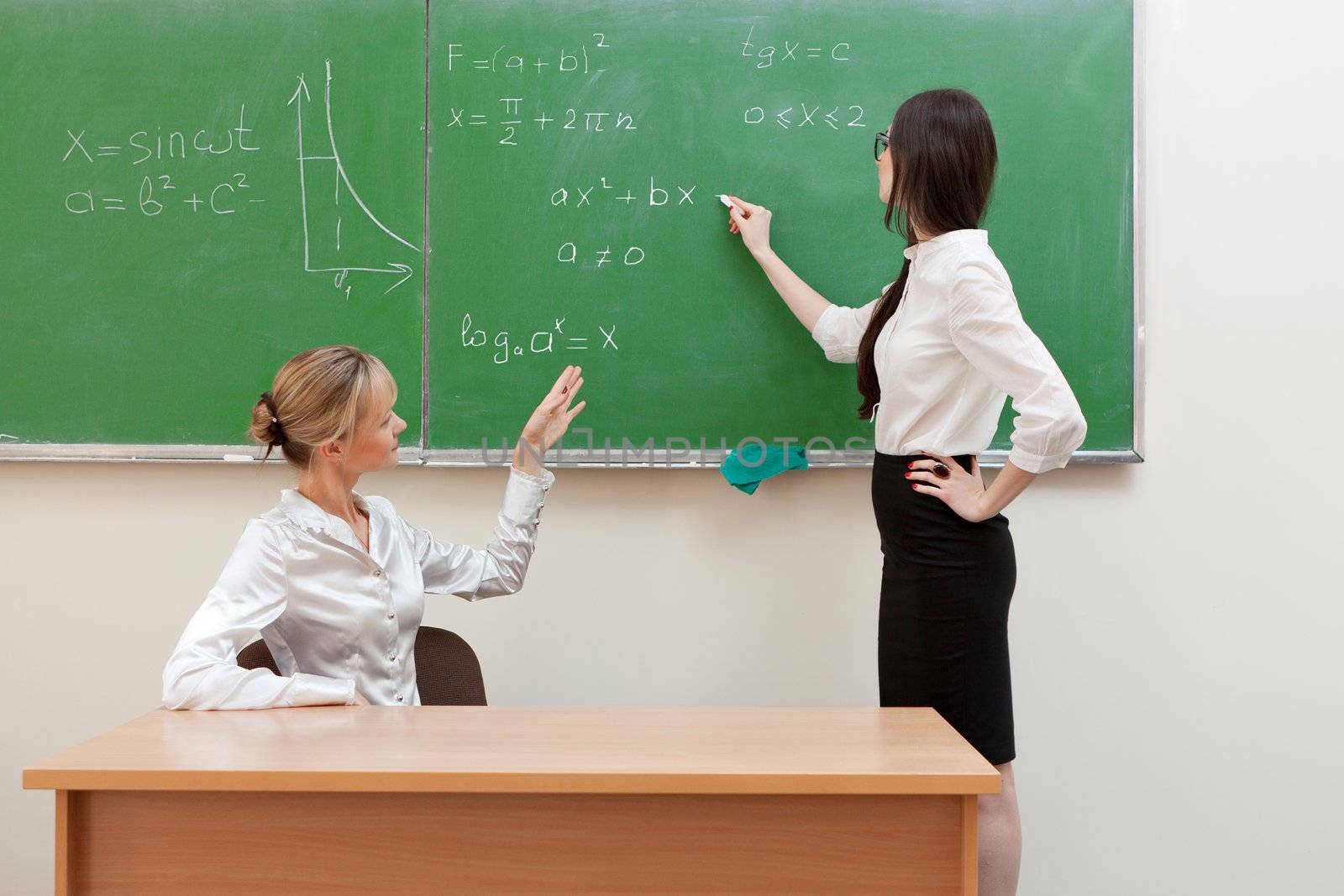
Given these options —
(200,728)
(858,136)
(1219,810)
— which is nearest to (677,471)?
(858,136)

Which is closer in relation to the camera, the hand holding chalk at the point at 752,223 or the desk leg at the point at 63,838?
the desk leg at the point at 63,838

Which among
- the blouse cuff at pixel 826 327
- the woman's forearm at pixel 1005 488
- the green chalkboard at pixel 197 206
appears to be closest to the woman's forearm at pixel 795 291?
the blouse cuff at pixel 826 327

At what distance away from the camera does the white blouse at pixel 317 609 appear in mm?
1610

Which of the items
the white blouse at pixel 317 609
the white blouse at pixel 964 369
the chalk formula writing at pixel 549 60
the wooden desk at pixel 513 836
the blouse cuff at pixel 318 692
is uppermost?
the chalk formula writing at pixel 549 60

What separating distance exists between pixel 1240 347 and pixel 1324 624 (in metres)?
0.65

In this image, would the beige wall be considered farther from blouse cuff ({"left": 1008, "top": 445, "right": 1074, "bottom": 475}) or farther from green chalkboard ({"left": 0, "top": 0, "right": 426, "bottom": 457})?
blouse cuff ({"left": 1008, "top": 445, "right": 1074, "bottom": 475})

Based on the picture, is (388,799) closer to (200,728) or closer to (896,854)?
(200,728)

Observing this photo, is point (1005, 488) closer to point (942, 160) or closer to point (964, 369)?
Result: point (964, 369)

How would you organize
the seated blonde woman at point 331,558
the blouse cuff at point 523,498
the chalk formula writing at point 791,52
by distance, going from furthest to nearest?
the chalk formula writing at point 791,52
the blouse cuff at point 523,498
the seated blonde woman at point 331,558

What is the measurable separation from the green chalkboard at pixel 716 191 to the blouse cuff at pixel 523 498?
0.32 meters

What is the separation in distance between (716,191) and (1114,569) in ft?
4.09

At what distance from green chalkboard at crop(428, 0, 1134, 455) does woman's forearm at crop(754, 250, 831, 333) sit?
6 cm

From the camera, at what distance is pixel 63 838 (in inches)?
50.7

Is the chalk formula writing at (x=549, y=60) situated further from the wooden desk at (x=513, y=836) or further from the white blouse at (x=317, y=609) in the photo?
the wooden desk at (x=513, y=836)
